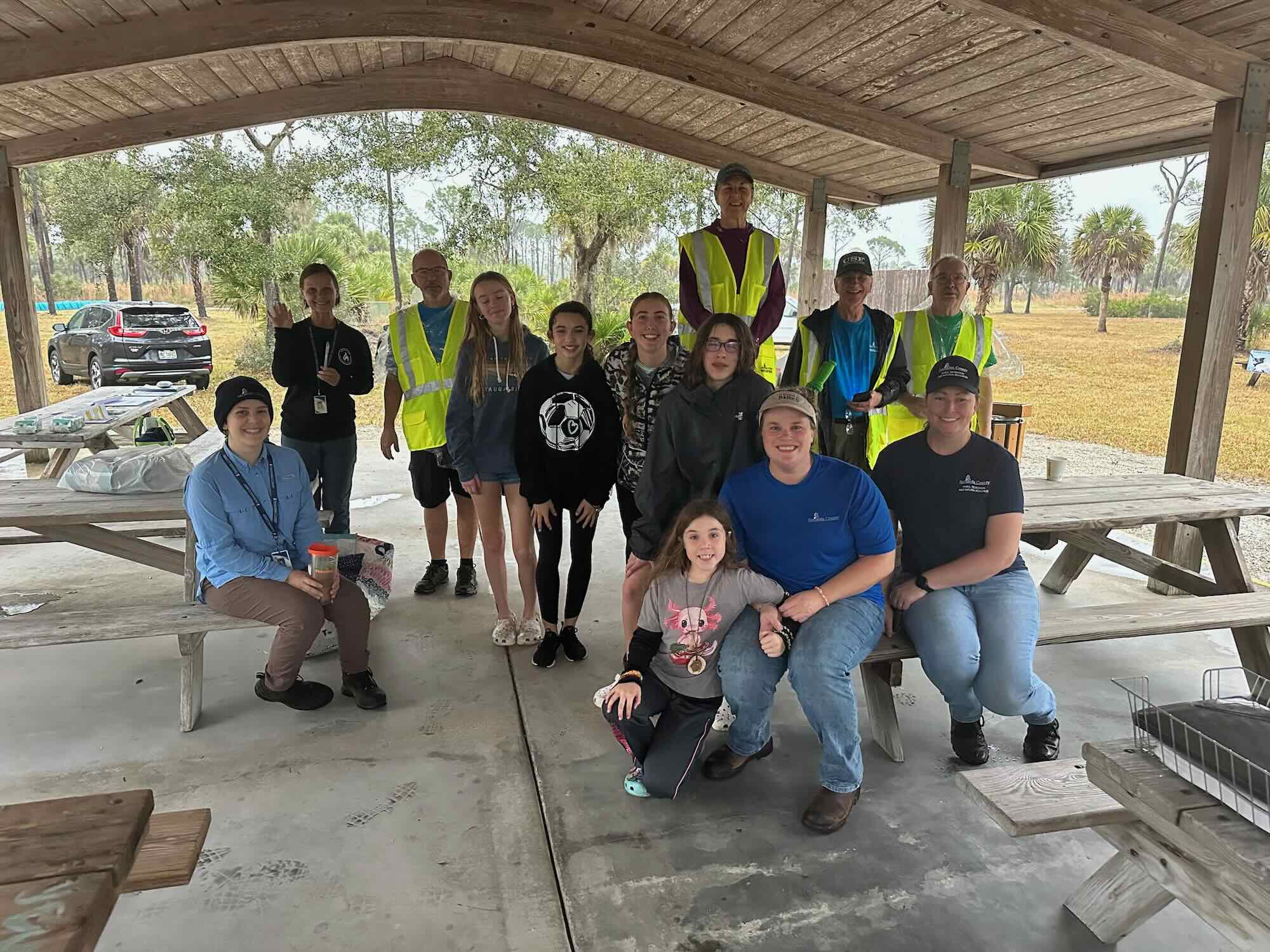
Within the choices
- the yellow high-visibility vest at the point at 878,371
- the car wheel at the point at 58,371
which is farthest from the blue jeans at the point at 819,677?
the car wheel at the point at 58,371

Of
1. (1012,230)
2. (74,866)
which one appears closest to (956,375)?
(74,866)

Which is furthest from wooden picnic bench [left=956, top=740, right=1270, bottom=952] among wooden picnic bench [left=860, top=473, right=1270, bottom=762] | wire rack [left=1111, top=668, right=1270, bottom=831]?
wooden picnic bench [left=860, top=473, right=1270, bottom=762]

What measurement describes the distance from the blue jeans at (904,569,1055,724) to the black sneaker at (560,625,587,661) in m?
1.43

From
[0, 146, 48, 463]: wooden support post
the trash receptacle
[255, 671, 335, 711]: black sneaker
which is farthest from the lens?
the trash receptacle

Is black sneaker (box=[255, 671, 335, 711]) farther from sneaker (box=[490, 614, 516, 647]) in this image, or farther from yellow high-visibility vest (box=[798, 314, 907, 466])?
yellow high-visibility vest (box=[798, 314, 907, 466])

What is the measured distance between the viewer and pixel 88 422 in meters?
4.80

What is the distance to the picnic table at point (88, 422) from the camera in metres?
4.47

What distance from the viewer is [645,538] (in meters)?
2.90

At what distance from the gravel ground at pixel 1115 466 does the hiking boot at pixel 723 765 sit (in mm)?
5178

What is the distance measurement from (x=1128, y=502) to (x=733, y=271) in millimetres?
2014

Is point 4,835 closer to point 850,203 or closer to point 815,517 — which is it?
point 815,517

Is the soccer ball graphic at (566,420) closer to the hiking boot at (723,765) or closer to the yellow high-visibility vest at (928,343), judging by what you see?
the hiking boot at (723,765)

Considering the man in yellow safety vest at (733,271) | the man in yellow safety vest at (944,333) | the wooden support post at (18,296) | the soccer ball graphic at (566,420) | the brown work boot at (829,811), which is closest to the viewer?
the brown work boot at (829,811)

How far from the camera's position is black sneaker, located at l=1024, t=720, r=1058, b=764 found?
2812 millimetres
